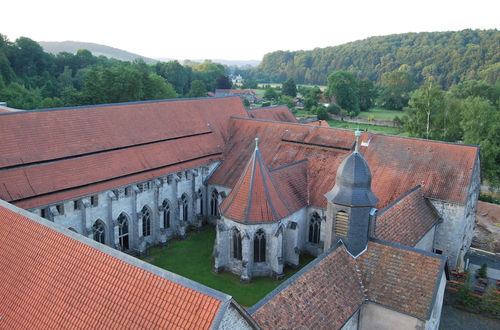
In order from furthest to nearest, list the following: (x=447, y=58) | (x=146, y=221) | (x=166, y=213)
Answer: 1. (x=447, y=58)
2. (x=166, y=213)
3. (x=146, y=221)

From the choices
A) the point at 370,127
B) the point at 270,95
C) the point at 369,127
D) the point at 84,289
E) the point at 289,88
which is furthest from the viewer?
the point at 289,88

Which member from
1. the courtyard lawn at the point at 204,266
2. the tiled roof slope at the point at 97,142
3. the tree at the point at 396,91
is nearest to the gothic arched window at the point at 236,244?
the courtyard lawn at the point at 204,266

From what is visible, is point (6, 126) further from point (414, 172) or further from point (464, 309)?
point (464, 309)

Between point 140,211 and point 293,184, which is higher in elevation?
point 293,184

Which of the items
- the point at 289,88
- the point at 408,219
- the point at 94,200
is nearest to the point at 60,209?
the point at 94,200

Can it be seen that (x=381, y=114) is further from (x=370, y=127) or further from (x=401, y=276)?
(x=401, y=276)

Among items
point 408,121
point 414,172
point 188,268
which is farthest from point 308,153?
point 408,121

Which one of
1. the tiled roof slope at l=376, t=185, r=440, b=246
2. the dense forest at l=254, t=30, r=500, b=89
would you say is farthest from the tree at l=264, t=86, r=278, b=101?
the tiled roof slope at l=376, t=185, r=440, b=246
